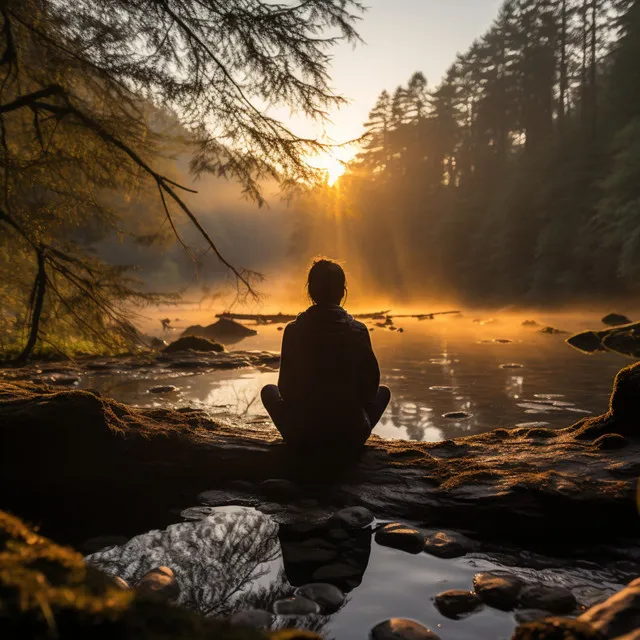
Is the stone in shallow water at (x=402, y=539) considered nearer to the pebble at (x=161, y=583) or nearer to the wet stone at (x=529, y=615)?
the wet stone at (x=529, y=615)

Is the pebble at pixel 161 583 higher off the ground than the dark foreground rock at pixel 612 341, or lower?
higher

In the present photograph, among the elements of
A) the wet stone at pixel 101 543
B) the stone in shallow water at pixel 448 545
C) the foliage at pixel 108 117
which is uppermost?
the foliage at pixel 108 117

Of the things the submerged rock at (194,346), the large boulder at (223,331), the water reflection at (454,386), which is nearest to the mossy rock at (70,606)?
the water reflection at (454,386)

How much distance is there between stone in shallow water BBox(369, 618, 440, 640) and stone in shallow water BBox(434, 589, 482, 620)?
0.21 meters

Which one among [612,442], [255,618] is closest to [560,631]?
[255,618]

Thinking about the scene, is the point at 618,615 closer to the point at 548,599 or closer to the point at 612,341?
the point at 548,599

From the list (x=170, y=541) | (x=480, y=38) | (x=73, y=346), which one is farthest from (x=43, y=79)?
(x=480, y=38)

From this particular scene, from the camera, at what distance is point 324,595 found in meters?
2.34

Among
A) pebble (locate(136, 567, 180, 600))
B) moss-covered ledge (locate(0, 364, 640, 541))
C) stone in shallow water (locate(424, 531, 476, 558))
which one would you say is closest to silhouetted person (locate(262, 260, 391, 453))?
moss-covered ledge (locate(0, 364, 640, 541))

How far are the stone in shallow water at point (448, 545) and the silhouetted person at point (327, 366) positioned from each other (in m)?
1.03

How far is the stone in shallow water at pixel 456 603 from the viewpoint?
2.20m

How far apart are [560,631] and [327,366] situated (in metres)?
2.22

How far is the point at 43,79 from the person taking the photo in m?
5.95

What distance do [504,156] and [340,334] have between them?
47051 mm
